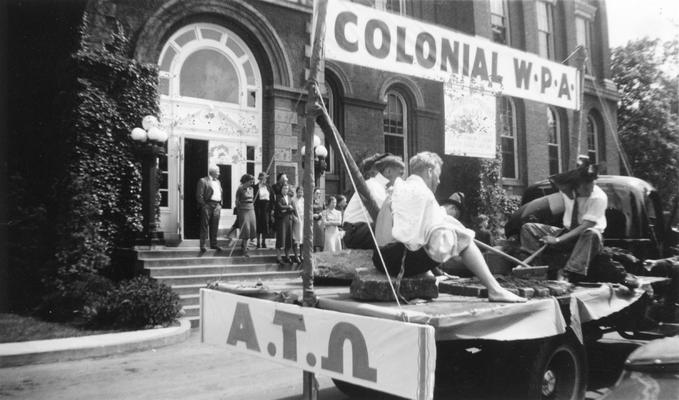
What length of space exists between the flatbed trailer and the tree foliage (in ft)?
70.6

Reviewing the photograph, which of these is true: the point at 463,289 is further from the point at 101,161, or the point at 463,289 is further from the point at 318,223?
the point at 101,161

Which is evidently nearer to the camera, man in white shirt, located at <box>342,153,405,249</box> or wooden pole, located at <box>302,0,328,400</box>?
wooden pole, located at <box>302,0,328,400</box>

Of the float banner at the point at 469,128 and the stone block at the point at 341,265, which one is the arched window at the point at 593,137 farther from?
the stone block at the point at 341,265

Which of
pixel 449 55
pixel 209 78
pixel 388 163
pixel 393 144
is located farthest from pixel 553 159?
pixel 388 163

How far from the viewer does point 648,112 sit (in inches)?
1137

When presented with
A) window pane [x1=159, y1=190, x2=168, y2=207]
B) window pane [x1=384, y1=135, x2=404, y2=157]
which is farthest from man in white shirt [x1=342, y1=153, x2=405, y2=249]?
window pane [x1=384, y1=135, x2=404, y2=157]

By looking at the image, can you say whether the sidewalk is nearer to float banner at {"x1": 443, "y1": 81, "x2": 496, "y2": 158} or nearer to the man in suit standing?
the man in suit standing

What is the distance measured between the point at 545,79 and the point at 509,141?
52.9 feet

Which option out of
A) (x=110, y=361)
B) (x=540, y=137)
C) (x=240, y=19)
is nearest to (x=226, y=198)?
(x=240, y=19)

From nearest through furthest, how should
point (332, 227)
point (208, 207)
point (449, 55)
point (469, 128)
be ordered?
point (449, 55) < point (208, 207) < point (332, 227) < point (469, 128)

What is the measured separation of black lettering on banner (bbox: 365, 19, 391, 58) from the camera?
233 inches

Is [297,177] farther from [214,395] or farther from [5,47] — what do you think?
[214,395]

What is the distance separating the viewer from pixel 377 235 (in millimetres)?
4242

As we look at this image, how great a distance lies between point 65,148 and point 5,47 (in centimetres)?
295
